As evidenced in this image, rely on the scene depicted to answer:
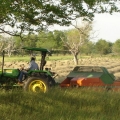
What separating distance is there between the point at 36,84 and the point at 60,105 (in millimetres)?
3473

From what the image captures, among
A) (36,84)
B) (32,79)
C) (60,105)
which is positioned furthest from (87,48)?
(60,105)

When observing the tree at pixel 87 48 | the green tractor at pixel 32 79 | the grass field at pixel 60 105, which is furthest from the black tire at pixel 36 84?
the tree at pixel 87 48

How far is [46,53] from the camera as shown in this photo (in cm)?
1182

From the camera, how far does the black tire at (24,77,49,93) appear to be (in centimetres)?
1102

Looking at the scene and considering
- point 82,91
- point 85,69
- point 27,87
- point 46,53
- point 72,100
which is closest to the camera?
point 72,100

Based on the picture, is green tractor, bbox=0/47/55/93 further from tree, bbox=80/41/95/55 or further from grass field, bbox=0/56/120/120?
tree, bbox=80/41/95/55

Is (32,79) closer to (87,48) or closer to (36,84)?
(36,84)

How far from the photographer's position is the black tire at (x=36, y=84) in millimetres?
11016

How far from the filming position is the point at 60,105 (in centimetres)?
785

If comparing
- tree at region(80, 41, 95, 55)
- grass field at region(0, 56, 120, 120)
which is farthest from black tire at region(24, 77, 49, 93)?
tree at region(80, 41, 95, 55)

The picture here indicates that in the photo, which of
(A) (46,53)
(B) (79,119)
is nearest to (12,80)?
(A) (46,53)

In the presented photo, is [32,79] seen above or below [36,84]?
above

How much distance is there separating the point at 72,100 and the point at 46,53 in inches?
151

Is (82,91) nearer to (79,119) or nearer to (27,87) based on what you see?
(27,87)
